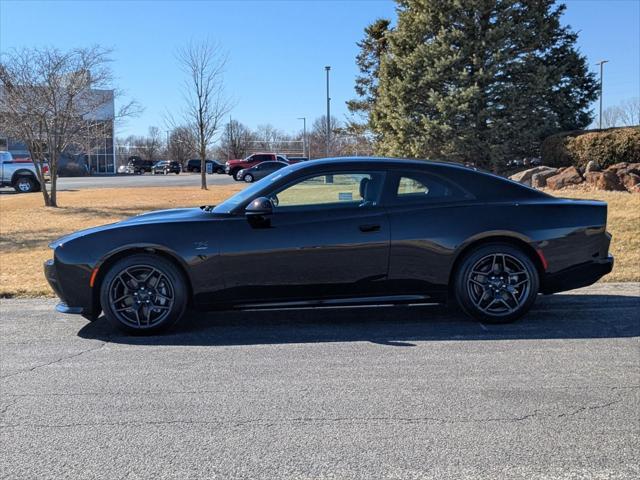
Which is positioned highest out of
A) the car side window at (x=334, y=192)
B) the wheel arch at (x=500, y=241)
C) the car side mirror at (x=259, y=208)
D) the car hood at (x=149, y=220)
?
the car side window at (x=334, y=192)

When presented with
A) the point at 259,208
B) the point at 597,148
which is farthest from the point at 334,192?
the point at 597,148

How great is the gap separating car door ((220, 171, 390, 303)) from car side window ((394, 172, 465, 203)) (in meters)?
0.29

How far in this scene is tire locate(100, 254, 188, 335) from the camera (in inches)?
206

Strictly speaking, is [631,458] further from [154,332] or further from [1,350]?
[1,350]

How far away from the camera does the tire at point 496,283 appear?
17.7 feet

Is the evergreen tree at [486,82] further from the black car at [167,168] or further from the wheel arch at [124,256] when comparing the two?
the black car at [167,168]

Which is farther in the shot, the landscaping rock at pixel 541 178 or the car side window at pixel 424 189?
the landscaping rock at pixel 541 178

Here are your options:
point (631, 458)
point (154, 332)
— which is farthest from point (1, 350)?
point (631, 458)

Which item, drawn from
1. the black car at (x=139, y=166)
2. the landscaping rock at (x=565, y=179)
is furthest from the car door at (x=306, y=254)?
the black car at (x=139, y=166)

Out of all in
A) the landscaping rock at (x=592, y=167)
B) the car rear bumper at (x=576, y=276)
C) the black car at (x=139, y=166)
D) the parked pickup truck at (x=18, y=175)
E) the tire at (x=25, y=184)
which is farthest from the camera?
the black car at (x=139, y=166)

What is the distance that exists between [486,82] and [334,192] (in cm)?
1709

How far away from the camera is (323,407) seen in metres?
3.69

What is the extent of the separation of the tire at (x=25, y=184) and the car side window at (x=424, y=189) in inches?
1060

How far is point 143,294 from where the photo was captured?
5.26 metres
